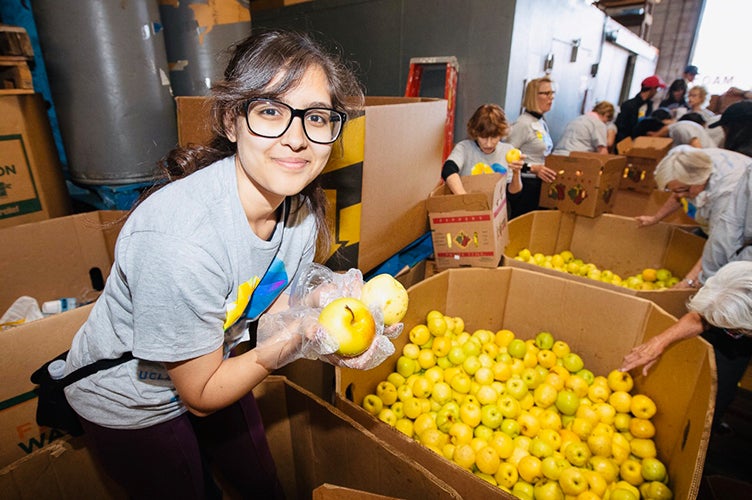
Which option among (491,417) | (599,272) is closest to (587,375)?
(491,417)

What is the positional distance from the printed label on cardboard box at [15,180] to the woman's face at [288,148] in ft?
7.47

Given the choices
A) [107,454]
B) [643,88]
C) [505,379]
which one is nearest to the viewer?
[107,454]

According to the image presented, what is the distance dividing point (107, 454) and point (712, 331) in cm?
250

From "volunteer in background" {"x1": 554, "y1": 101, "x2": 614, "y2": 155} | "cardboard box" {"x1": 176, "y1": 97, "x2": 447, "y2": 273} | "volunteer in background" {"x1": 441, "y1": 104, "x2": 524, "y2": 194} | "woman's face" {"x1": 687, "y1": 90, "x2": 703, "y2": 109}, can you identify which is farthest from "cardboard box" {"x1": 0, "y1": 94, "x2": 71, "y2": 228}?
"woman's face" {"x1": 687, "y1": 90, "x2": 703, "y2": 109}

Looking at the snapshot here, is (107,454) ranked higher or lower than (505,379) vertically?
higher

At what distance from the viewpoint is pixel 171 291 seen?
0.80 meters

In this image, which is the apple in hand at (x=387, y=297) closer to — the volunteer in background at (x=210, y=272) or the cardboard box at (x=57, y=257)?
the volunteer in background at (x=210, y=272)

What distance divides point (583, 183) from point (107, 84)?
3.42 m

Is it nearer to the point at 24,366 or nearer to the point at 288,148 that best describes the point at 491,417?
the point at 288,148

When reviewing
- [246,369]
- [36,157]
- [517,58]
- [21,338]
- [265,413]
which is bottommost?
[265,413]

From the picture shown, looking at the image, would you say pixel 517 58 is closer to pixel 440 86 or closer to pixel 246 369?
pixel 440 86

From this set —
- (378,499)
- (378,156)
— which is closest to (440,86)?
(378,156)

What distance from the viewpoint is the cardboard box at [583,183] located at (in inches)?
121

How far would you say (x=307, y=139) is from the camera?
2.99 ft
